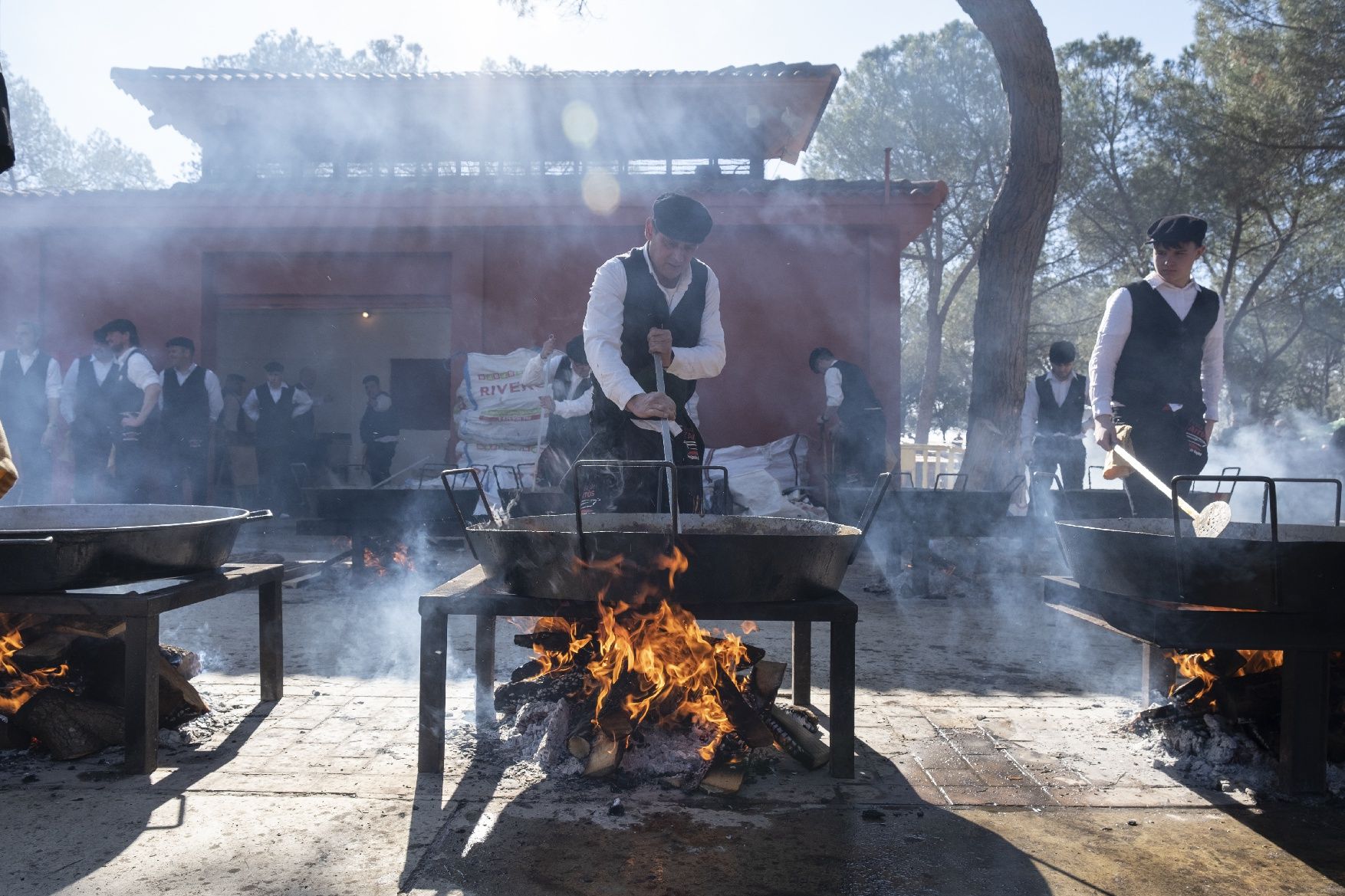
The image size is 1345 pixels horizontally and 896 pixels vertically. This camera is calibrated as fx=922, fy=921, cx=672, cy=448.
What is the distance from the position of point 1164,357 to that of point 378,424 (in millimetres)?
9952

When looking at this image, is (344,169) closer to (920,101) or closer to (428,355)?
(428,355)

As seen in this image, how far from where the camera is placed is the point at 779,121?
12.4 metres

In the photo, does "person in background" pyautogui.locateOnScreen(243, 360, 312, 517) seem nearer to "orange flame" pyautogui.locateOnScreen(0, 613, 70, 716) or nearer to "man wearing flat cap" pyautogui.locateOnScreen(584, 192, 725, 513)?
"orange flame" pyautogui.locateOnScreen(0, 613, 70, 716)

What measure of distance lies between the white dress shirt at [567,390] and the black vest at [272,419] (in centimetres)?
438

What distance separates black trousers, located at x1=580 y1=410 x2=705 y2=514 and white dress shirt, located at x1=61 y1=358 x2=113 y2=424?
6.40 m

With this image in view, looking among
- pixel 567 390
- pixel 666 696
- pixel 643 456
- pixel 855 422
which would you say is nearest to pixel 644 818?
pixel 666 696

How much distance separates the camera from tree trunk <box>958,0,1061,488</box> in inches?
312

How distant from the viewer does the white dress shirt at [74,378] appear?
26.6 ft

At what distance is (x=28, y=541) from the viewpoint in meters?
2.57

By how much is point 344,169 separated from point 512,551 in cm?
1207

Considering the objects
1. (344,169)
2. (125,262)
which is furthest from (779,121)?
(125,262)

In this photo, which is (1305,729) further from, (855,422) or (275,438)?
(275,438)

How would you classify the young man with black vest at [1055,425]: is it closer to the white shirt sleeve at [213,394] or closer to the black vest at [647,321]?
the black vest at [647,321]

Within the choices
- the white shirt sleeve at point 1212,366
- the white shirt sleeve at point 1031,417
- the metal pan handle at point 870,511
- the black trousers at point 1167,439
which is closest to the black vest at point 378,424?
the white shirt sleeve at point 1031,417
